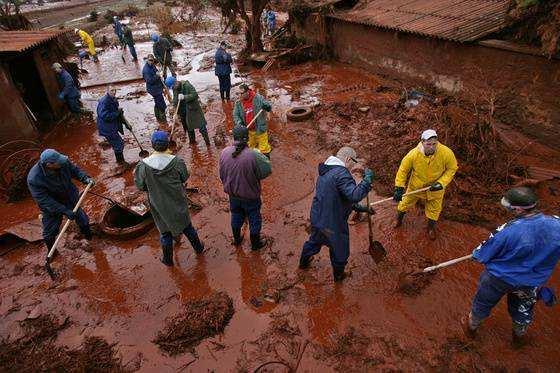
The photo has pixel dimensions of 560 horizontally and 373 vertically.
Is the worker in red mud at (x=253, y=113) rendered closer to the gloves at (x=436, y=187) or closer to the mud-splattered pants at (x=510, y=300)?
the gloves at (x=436, y=187)

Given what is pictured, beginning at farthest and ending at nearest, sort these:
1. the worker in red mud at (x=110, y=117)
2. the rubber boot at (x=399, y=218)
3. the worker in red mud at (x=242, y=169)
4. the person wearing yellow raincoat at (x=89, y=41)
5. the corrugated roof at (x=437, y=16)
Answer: the person wearing yellow raincoat at (x=89, y=41) < the corrugated roof at (x=437, y=16) < the worker in red mud at (x=110, y=117) < the rubber boot at (x=399, y=218) < the worker in red mud at (x=242, y=169)

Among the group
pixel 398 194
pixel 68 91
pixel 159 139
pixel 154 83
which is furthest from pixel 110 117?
pixel 398 194

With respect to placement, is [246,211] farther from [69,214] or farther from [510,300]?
[510,300]

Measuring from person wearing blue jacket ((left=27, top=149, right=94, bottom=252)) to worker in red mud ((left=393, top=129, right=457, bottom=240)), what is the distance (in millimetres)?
4656

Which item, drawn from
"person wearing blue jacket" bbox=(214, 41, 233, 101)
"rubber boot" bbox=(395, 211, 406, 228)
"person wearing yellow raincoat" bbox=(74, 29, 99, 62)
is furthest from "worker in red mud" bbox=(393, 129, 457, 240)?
"person wearing yellow raincoat" bbox=(74, 29, 99, 62)

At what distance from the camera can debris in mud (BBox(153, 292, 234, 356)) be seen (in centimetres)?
413

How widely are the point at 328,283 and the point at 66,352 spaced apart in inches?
129

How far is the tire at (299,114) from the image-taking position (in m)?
9.70

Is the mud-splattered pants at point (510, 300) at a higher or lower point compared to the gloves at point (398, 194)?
lower

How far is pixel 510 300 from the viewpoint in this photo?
11.8 ft

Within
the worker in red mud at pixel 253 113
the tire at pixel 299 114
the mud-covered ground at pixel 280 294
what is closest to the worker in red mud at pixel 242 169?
the mud-covered ground at pixel 280 294

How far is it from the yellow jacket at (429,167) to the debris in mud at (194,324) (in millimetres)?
2949

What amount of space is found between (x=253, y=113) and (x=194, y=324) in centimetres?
433

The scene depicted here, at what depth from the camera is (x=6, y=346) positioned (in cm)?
425
